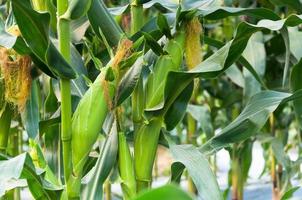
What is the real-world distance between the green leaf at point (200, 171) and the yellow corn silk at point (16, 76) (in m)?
0.34

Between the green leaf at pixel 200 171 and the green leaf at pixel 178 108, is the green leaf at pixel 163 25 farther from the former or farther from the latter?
the green leaf at pixel 200 171

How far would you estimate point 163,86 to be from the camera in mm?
1095

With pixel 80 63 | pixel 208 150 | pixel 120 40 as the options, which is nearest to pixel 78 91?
pixel 80 63

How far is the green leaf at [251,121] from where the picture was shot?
1.16 m

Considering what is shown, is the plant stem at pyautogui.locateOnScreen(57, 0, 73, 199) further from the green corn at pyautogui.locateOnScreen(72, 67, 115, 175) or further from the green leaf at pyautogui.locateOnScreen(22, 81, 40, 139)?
the green leaf at pyautogui.locateOnScreen(22, 81, 40, 139)

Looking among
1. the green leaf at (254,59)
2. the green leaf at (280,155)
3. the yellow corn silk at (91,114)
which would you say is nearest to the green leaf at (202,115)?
the green leaf at (254,59)

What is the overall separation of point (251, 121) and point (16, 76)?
507mm

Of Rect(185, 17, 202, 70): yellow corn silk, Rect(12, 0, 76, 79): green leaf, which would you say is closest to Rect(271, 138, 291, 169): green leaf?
Rect(185, 17, 202, 70): yellow corn silk

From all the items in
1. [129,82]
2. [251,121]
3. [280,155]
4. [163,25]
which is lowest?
[280,155]

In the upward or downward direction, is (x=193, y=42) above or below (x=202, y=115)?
above

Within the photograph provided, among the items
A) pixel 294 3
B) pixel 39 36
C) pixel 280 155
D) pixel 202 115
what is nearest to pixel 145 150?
pixel 39 36

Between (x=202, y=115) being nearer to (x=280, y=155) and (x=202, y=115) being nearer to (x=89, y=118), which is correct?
(x=280, y=155)

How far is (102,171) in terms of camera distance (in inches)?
41.9

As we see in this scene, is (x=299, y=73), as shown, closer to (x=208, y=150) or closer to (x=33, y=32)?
(x=208, y=150)
